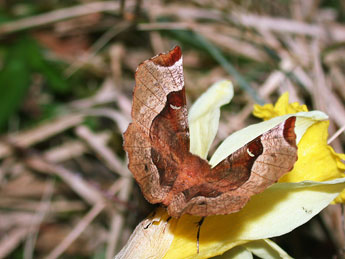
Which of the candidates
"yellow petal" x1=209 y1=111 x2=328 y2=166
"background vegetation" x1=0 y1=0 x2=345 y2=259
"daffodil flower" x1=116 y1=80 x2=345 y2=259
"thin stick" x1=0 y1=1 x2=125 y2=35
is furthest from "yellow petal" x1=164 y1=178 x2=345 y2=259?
"thin stick" x1=0 y1=1 x2=125 y2=35

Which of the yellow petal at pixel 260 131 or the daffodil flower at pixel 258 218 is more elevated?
the yellow petal at pixel 260 131

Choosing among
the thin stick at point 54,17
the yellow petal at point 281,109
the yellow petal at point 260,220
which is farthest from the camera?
the thin stick at point 54,17

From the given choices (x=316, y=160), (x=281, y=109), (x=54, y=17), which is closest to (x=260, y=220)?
(x=316, y=160)

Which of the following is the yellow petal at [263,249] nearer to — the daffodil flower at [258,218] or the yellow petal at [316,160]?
the daffodil flower at [258,218]

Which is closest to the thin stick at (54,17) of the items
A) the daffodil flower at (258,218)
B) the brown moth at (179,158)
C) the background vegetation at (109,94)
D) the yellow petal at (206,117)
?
the background vegetation at (109,94)

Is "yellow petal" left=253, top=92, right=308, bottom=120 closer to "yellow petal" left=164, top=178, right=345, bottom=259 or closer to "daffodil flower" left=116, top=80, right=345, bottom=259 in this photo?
"daffodil flower" left=116, top=80, right=345, bottom=259

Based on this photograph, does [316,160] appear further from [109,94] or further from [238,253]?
[109,94]

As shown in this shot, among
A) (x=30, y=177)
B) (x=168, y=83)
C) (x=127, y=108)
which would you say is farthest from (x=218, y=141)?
(x=30, y=177)
